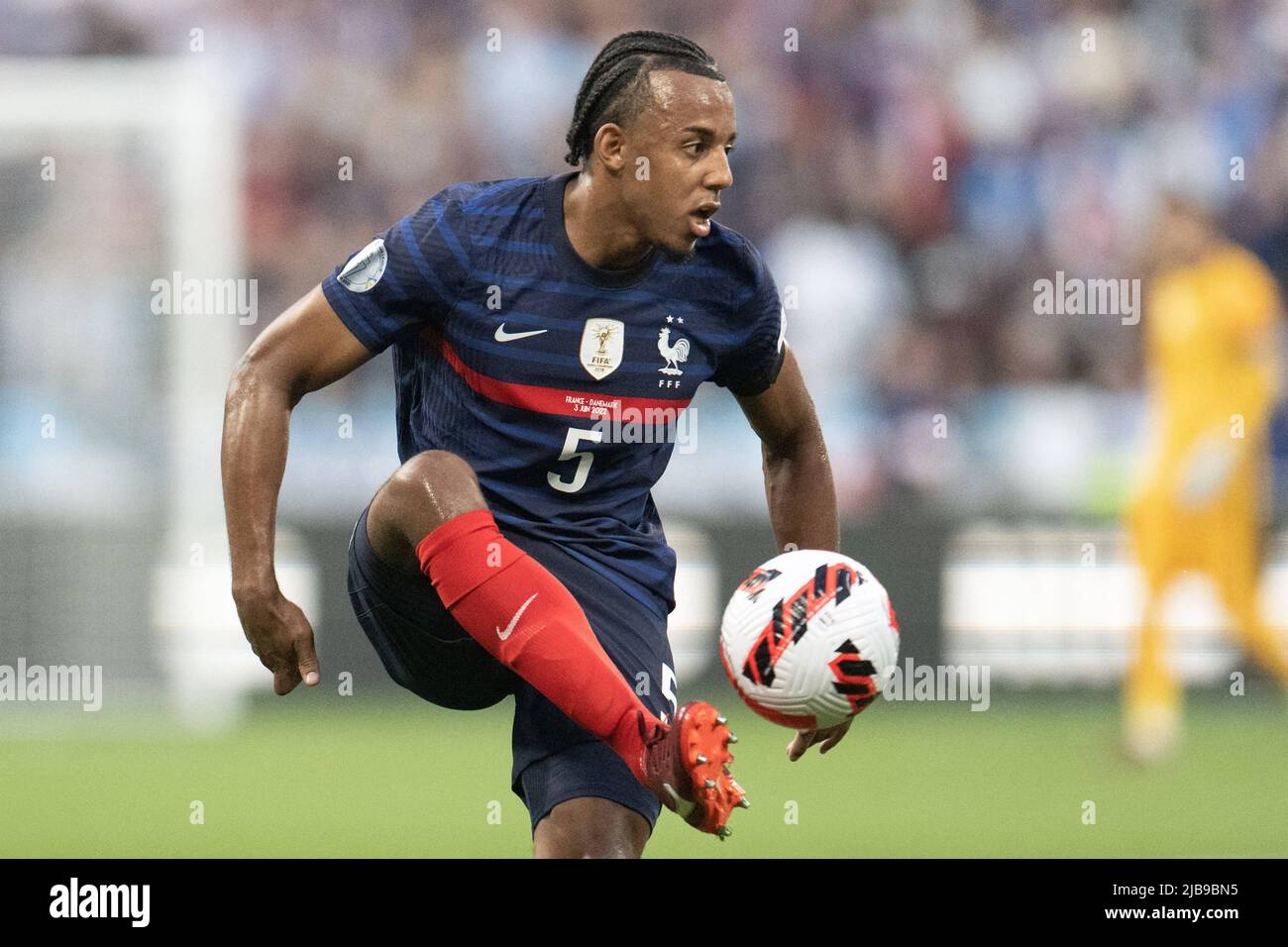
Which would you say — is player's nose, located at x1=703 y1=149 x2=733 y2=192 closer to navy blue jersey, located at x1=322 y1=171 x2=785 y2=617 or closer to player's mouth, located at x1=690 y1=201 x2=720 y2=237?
player's mouth, located at x1=690 y1=201 x2=720 y2=237

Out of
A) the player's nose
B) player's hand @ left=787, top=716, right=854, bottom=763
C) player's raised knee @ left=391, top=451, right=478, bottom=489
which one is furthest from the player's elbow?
player's hand @ left=787, top=716, right=854, bottom=763

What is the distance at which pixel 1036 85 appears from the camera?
12812 mm

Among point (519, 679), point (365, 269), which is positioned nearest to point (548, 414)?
point (365, 269)

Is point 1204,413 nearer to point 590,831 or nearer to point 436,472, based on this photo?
point 590,831

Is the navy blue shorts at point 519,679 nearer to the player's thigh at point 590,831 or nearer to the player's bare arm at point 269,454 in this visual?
the player's thigh at point 590,831

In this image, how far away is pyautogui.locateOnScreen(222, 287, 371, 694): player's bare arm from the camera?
4.12 m

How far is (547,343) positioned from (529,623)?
2.26 ft

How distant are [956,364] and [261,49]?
4.95 m

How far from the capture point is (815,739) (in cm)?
456

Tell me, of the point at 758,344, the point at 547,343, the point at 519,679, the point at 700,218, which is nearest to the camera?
the point at 700,218

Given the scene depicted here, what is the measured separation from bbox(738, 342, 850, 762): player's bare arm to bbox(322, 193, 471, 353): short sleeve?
35.0 inches

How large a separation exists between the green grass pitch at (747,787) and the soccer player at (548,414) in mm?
2346

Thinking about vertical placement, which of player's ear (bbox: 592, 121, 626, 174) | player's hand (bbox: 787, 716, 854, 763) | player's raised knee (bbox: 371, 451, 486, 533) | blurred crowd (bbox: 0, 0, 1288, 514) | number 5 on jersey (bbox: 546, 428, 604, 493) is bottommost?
player's hand (bbox: 787, 716, 854, 763)

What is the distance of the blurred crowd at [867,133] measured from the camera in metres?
12.1
